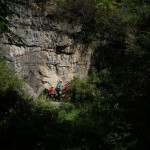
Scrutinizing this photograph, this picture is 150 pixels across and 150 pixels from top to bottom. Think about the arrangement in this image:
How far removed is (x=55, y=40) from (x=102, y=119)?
10708mm

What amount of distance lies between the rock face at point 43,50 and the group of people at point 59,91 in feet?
2.98

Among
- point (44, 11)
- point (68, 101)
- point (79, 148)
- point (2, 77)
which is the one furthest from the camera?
point (44, 11)

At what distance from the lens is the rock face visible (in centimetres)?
2039

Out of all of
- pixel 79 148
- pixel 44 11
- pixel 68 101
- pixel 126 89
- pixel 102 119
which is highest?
pixel 44 11

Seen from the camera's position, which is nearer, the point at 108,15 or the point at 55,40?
the point at 55,40

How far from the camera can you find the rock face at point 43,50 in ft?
66.9

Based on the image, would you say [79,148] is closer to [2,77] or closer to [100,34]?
[2,77]

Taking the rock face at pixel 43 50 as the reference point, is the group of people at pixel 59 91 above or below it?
below

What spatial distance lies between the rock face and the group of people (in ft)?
2.98

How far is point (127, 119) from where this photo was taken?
432 inches

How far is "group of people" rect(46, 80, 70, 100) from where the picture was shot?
20.5 meters

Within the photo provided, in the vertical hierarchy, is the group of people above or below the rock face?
below

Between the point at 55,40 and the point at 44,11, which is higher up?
the point at 44,11

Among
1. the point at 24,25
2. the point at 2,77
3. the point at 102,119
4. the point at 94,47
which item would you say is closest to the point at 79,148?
the point at 102,119
